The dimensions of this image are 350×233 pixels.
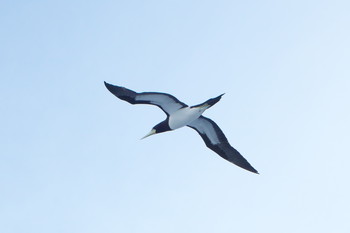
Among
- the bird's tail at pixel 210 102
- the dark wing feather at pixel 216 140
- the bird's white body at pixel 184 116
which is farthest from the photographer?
the dark wing feather at pixel 216 140

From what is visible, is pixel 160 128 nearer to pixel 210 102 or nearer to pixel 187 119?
pixel 187 119

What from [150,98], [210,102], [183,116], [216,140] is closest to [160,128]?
[183,116]

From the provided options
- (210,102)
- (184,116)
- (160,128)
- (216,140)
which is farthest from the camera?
(216,140)

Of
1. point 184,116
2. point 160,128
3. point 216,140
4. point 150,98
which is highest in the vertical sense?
point 150,98

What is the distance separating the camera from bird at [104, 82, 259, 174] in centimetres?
2847

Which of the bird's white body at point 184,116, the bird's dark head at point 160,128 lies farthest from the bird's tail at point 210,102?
the bird's dark head at point 160,128

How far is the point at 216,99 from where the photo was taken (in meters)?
27.3

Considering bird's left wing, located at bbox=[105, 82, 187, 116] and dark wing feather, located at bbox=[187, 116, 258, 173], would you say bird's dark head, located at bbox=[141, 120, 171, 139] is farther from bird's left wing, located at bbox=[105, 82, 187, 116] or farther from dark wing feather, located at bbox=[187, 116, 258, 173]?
dark wing feather, located at bbox=[187, 116, 258, 173]

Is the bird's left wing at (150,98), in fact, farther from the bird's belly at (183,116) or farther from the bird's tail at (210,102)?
the bird's tail at (210,102)

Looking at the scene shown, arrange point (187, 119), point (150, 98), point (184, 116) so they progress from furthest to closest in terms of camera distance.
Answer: point (187, 119), point (184, 116), point (150, 98)

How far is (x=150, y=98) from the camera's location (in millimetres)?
28812

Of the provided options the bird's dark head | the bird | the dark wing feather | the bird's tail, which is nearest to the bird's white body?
the bird

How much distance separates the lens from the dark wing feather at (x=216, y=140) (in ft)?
99.7

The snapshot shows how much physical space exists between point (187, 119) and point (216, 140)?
2.88m
